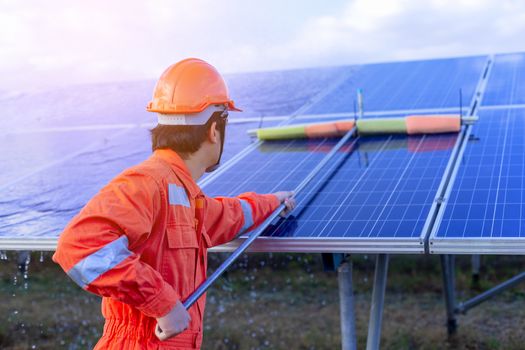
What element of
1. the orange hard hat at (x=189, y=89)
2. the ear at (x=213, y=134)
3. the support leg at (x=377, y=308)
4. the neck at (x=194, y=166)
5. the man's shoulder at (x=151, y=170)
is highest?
the orange hard hat at (x=189, y=89)

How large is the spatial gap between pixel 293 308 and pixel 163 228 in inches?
210

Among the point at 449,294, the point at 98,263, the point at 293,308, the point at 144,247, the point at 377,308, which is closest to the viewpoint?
the point at 98,263

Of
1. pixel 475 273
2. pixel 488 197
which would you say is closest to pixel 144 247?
pixel 488 197

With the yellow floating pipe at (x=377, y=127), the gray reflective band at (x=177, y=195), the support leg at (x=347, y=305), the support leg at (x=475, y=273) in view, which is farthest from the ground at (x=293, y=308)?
the gray reflective band at (x=177, y=195)

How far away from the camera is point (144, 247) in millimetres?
2926

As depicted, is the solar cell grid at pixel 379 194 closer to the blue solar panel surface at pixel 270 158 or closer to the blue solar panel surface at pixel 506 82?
the blue solar panel surface at pixel 270 158

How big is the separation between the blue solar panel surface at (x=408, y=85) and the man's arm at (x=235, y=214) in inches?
97.8

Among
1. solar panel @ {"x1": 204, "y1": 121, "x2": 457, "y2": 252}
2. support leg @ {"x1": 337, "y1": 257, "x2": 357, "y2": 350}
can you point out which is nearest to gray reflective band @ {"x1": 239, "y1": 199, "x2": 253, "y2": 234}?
solar panel @ {"x1": 204, "y1": 121, "x2": 457, "y2": 252}

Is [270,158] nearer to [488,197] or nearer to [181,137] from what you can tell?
[488,197]

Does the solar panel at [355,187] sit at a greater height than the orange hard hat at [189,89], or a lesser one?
lesser

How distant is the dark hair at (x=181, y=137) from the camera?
3.17 meters

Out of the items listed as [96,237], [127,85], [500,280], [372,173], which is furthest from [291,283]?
[96,237]

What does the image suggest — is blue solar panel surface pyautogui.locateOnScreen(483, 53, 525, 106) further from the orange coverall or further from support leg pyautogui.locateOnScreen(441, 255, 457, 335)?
the orange coverall

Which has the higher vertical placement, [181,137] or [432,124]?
[181,137]
